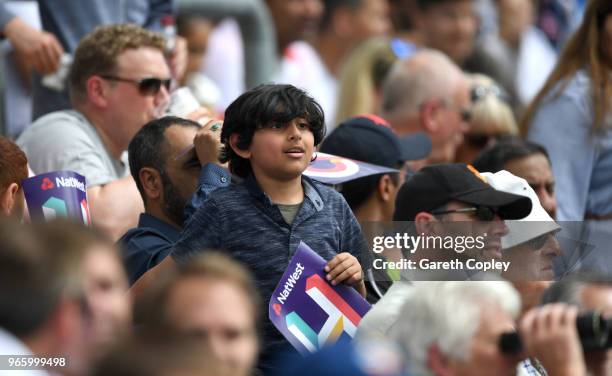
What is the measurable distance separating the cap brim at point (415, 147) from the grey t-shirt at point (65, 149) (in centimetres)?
132

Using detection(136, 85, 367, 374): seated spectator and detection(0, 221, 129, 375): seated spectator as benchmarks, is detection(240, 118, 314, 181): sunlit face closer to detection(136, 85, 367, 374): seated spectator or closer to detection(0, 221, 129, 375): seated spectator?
detection(136, 85, 367, 374): seated spectator

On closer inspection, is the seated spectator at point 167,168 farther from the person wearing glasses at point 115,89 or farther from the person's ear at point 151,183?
the person wearing glasses at point 115,89

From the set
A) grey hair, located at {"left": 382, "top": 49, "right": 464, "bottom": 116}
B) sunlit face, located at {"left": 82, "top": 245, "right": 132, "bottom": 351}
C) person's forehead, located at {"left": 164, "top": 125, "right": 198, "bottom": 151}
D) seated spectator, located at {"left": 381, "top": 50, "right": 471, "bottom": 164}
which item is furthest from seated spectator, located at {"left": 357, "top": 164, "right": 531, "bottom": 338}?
grey hair, located at {"left": 382, "top": 49, "right": 464, "bottom": 116}

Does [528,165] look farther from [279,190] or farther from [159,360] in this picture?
[159,360]

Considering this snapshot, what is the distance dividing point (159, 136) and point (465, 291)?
6.93 ft

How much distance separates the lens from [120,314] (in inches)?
139

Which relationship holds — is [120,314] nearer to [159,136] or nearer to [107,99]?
[159,136]

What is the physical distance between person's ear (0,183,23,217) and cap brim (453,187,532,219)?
60.7 inches

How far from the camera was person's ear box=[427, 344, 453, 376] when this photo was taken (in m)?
3.90

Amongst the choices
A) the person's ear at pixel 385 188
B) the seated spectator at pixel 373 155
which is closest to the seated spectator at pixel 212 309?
the seated spectator at pixel 373 155

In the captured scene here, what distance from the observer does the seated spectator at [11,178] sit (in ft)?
16.4

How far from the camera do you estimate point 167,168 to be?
18.8 feet

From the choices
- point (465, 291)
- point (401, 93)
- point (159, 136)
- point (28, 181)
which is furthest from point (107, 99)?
point (465, 291)

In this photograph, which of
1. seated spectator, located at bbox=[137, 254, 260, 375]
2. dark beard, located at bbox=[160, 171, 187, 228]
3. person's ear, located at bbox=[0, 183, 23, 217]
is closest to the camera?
seated spectator, located at bbox=[137, 254, 260, 375]
